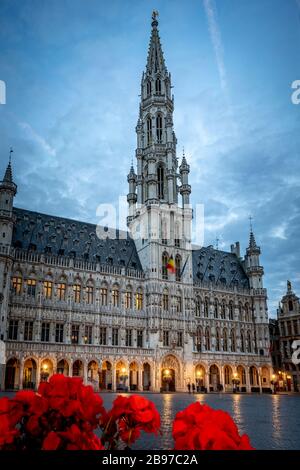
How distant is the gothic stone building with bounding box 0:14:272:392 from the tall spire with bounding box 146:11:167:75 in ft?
0.74

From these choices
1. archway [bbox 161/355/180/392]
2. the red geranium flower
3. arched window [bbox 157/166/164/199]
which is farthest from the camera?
arched window [bbox 157/166/164/199]

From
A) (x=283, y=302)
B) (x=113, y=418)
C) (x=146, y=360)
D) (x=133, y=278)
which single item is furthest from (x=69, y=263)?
(x=113, y=418)

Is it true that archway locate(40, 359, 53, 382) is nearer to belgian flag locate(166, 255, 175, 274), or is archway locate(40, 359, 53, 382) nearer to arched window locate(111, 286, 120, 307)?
arched window locate(111, 286, 120, 307)

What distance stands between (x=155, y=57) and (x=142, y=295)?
4587 cm

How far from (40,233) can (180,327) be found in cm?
2475

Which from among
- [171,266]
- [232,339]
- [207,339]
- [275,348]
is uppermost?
[171,266]

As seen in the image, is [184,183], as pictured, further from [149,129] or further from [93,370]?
[93,370]

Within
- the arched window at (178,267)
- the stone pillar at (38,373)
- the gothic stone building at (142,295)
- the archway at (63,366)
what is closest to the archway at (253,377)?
the gothic stone building at (142,295)

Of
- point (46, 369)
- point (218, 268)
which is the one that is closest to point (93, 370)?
point (46, 369)

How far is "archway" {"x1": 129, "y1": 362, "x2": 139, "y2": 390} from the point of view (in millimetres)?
58438

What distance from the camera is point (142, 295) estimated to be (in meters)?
63.9

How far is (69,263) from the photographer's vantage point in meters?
58.2

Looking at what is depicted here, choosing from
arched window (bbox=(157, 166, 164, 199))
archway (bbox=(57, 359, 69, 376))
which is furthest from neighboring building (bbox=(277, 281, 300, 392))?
archway (bbox=(57, 359, 69, 376))

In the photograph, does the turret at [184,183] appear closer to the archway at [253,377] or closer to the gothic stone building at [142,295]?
the gothic stone building at [142,295]
